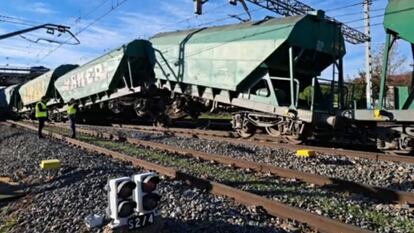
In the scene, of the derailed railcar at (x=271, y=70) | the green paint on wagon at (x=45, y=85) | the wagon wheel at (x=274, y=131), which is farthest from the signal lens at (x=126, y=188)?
the green paint on wagon at (x=45, y=85)

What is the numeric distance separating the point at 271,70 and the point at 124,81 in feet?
26.4

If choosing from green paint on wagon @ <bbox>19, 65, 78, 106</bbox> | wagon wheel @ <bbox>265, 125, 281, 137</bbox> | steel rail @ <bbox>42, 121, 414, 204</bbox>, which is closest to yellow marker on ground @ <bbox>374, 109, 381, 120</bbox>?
wagon wheel @ <bbox>265, 125, 281, 137</bbox>

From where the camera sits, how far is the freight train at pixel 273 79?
10789 mm

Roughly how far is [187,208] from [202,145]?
21.7 feet

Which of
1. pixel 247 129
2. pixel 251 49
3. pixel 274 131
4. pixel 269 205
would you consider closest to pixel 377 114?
pixel 274 131

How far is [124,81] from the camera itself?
63.0 ft

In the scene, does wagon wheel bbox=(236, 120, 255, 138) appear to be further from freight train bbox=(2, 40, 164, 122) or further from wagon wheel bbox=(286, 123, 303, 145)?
freight train bbox=(2, 40, 164, 122)

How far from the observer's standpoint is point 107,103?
2123 centimetres

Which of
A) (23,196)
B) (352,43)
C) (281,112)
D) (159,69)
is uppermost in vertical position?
(352,43)

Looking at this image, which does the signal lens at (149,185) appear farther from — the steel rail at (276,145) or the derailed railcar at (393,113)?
the derailed railcar at (393,113)

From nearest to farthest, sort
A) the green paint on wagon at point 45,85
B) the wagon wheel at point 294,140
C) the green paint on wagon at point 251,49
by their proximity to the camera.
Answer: the wagon wheel at point 294,140 → the green paint on wagon at point 251,49 → the green paint on wagon at point 45,85

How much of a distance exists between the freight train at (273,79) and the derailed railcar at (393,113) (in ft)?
0.08

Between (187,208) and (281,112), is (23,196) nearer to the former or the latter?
(187,208)

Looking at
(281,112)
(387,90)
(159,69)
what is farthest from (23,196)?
(159,69)
